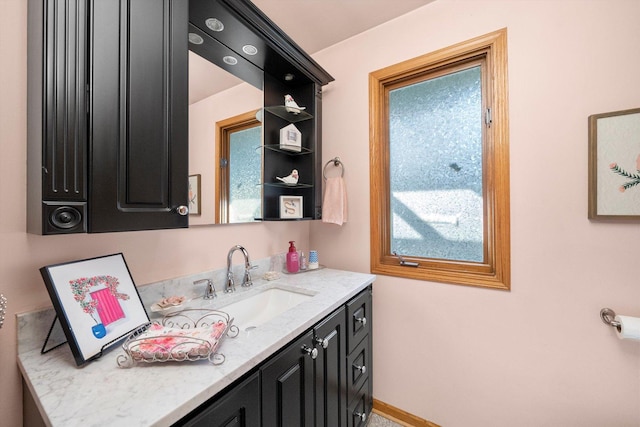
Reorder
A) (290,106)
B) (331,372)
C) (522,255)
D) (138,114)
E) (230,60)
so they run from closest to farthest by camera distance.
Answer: (138,114) → (331,372) → (522,255) → (230,60) → (290,106)

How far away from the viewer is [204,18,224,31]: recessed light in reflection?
1.14m

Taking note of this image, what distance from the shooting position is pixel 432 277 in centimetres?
149

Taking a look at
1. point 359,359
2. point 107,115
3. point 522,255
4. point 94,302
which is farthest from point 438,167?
point 94,302

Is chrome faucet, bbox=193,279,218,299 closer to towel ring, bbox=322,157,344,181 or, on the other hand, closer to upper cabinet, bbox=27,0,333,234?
upper cabinet, bbox=27,0,333,234

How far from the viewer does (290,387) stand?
2.96 ft

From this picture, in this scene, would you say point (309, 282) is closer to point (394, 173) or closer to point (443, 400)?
point (394, 173)

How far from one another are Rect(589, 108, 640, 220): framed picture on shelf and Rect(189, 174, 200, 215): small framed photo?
1749 millimetres

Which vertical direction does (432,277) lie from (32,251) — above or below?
below

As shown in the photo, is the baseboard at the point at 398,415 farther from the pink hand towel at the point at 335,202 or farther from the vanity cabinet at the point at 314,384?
the pink hand towel at the point at 335,202

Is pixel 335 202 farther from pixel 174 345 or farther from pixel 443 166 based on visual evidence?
Answer: pixel 174 345

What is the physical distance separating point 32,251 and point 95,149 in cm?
41

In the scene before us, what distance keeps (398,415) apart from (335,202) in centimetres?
141

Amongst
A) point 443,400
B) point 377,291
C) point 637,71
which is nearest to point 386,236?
point 377,291

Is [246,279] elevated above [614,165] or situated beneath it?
situated beneath
